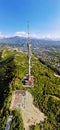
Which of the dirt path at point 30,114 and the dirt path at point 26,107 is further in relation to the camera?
the dirt path at point 26,107

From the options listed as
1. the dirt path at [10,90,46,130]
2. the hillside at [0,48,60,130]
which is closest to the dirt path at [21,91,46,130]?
the dirt path at [10,90,46,130]

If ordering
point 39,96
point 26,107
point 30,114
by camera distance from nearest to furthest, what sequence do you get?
point 30,114, point 26,107, point 39,96

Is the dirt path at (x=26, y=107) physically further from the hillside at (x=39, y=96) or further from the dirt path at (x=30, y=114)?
the hillside at (x=39, y=96)

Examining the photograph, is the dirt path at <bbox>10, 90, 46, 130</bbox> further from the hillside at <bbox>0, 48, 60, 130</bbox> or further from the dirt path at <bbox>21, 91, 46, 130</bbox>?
the hillside at <bbox>0, 48, 60, 130</bbox>

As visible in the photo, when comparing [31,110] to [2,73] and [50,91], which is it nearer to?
[50,91]

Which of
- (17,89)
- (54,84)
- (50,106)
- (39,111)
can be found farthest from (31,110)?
(54,84)

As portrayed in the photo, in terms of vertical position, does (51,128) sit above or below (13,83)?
below

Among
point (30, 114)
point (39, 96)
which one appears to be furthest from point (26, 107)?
point (39, 96)

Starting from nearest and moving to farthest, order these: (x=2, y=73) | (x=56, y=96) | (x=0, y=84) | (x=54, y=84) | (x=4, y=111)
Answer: (x=4, y=111), (x=56, y=96), (x=54, y=84), (x=0, y=84), (x=2, y=73)

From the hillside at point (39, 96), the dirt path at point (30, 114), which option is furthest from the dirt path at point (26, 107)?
the hillside at point (39, 96)

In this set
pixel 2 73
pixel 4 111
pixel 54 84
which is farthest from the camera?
pixel 2 73

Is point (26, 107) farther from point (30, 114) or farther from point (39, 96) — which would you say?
point (39, 96)
